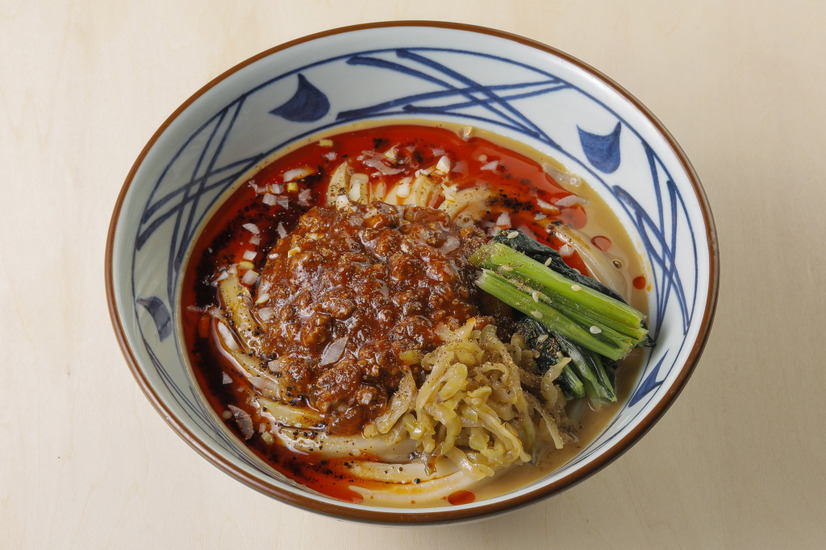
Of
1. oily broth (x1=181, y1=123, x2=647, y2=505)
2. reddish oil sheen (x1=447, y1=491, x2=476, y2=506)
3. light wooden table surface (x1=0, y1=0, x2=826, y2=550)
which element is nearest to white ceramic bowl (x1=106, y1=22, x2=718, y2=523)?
oily broth (x1=181, y1=123, x2=647, y2=505)

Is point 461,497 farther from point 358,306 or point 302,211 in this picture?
point 302,211

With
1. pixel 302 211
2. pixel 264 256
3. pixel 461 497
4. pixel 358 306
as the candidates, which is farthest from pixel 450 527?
pixel 302 211

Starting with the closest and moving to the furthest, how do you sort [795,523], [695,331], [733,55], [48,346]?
[695,331]
[795,523]
[48,346]
[733,55]

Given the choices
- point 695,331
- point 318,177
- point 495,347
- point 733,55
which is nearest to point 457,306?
point 495,347

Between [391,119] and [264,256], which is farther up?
[391,119]

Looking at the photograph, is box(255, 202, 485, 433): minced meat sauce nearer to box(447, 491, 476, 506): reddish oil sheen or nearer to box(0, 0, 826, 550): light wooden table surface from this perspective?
box(447, 491, 476, 506): reddish oil sheen

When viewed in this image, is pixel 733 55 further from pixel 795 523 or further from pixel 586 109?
pixel 795 523
